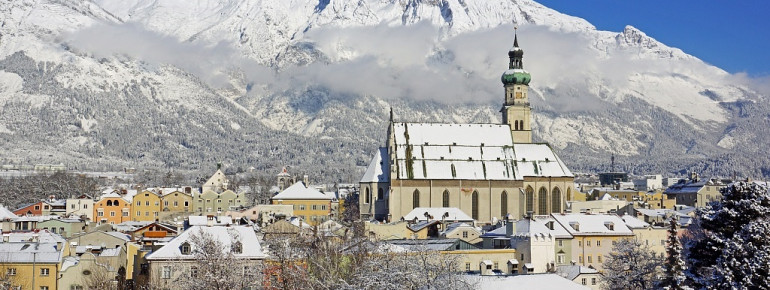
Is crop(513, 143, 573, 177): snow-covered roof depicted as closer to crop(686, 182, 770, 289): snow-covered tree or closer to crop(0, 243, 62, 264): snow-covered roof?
crop(0, 243, 62, 264): snow-covered roof

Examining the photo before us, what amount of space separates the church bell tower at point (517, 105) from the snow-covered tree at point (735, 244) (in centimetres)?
10828

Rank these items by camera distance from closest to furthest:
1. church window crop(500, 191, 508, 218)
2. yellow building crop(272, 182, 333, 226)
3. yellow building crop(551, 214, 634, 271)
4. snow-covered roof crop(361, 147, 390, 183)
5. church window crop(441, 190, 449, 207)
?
yellow building crop(551, 214, 634, 271) → church window crop(441, 190, 449, 207) → church window crop(500, 191, 508, 218) → snow-covered roof crop(361, 147, 390, 183) → yellow building crop(272, 182, 333, 226)

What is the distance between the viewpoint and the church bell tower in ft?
542

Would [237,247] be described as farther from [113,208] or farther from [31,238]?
[113,208]

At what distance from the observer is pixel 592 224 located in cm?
10444

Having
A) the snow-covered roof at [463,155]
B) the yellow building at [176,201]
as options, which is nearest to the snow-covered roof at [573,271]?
the snow-covered roof at [463,155]

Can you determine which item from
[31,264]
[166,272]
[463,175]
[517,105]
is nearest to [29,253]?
[31,264]

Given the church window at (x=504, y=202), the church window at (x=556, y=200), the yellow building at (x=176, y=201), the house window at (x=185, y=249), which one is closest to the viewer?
the house window at (x=185, y=249)

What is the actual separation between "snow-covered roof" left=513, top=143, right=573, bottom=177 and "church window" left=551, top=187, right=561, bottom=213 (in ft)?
6.77

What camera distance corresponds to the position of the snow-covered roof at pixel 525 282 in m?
63.4

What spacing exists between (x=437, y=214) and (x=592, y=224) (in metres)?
30.7

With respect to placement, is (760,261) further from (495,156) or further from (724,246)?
(495,156)

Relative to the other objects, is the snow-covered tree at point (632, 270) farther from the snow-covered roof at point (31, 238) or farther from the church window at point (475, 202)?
the church window at point (475, 202)

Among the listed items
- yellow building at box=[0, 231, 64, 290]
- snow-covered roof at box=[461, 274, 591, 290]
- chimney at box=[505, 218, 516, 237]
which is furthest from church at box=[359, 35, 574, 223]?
snow-covered roof at box=[461, 274, 591, 290]
